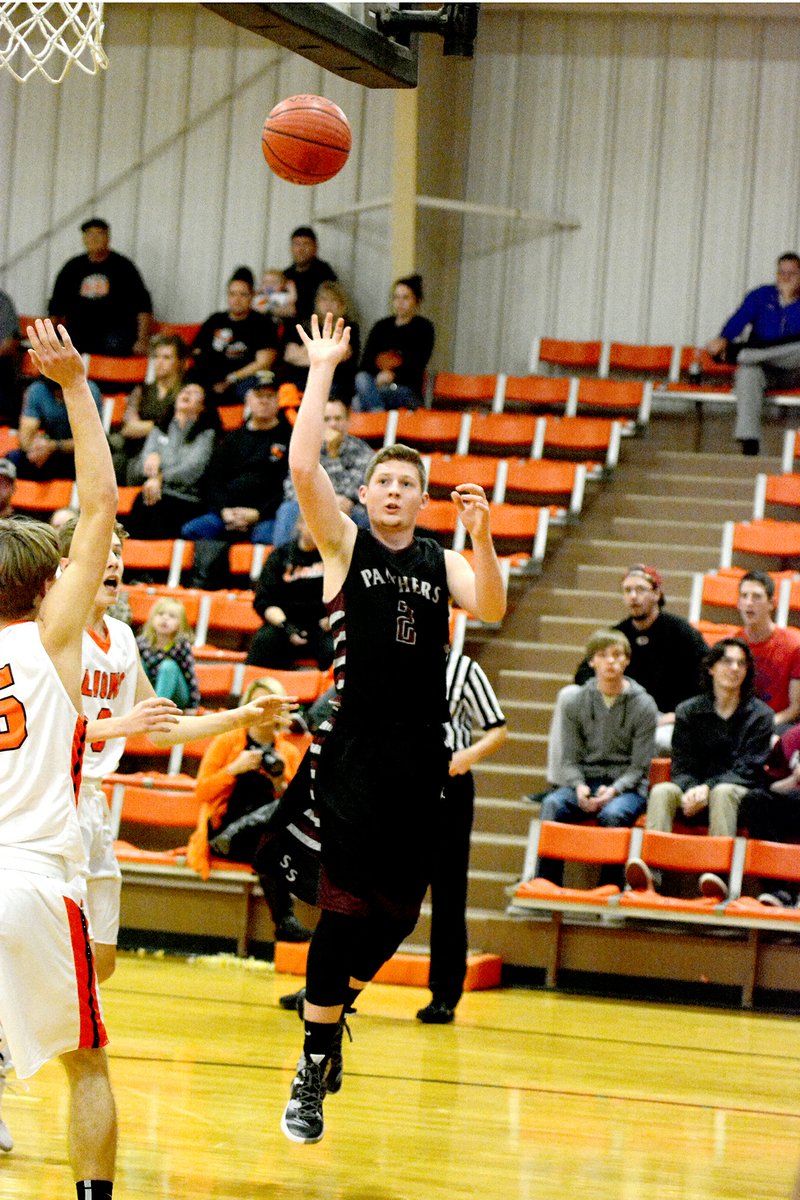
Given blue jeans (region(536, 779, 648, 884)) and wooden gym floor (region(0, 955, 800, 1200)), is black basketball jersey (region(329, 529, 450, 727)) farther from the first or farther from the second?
blue jeans (region(536, 779, 648, 884))

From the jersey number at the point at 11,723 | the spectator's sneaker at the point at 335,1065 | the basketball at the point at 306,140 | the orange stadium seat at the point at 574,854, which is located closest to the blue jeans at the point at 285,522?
the orange stadium seat at the point at 574,854

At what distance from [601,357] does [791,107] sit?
8.29 ft

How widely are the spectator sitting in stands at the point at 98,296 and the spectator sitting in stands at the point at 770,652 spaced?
684 cm

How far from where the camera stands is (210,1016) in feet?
22.7

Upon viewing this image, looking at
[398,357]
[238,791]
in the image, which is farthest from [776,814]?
[398,357]

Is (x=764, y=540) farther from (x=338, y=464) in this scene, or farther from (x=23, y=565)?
(x=23, y=565)

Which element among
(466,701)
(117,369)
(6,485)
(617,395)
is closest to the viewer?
(466,701)

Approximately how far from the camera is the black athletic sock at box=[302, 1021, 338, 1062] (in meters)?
4.59

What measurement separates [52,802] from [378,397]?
925 centimetres

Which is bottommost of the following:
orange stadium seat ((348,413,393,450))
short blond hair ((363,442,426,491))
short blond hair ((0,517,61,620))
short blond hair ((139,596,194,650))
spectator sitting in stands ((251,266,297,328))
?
short blond hair ((139,596,194,650))

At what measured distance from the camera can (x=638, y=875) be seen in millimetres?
8148

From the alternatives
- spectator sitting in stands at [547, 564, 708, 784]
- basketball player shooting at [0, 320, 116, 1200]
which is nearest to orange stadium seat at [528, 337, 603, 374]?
spectator sitting in stands at [547, 564, 708, 784]

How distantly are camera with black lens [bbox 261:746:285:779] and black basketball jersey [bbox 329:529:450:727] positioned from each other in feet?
12.5

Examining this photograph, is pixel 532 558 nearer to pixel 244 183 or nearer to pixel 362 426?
pixel 362 426
